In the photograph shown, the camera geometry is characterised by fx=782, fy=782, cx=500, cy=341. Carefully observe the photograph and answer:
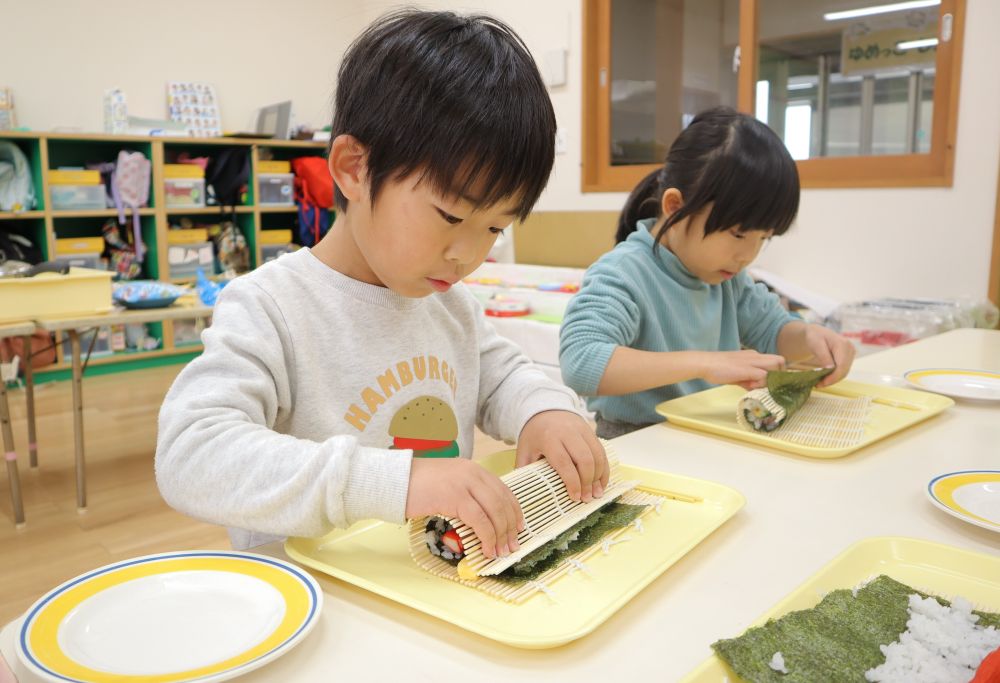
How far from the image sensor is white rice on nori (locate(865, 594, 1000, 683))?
0.45 meters

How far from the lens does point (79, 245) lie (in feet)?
Result: 13.5

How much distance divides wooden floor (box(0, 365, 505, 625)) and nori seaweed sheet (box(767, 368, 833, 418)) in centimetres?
161

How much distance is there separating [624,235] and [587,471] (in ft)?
3.02

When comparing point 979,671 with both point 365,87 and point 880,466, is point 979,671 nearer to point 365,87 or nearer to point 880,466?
point 880,466

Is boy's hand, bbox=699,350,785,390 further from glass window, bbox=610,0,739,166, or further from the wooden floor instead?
glass window, bbox=610,0,739,166

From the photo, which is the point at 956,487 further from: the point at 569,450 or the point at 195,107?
the point at 195,107

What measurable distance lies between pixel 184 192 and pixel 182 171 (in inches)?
4.8

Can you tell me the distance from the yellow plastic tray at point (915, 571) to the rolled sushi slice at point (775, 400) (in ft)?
1.03

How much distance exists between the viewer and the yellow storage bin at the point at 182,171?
14.4 ft

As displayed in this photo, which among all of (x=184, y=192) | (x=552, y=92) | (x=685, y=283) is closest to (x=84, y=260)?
(x=184, y=192)

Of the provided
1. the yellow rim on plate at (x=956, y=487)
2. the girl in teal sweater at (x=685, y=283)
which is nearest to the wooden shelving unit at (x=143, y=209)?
the girl in teal sweater at (x=685, y=283)

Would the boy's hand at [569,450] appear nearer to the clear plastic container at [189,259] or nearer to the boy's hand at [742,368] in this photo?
the boy's hand at [742,368]

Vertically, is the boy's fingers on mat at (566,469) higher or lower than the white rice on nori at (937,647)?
higher

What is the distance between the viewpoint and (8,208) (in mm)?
3857
